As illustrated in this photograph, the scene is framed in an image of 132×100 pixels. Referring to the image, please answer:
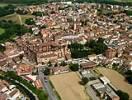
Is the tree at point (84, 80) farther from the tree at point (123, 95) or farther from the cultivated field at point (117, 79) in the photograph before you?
the tree at point (123, 95)

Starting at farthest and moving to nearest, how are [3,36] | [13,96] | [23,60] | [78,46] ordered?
[3,36]
[78,46]
[23,60]
[13,96]

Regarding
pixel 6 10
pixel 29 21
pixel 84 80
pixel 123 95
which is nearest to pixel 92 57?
pixel 84 80

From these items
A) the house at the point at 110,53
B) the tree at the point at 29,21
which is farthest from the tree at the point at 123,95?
the tree at the point at 29,21

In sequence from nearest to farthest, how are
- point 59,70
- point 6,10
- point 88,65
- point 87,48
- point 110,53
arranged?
point 59,70 → point 88,65 → point 110,53 → point 87,48 → point 6,10

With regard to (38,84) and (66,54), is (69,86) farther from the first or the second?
(66,54)

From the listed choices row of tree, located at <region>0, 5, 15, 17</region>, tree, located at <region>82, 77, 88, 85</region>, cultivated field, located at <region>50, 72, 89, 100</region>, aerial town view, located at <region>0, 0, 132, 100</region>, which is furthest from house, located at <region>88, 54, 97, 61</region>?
row of tree, located at <region>0, 5, 15, 17</region>

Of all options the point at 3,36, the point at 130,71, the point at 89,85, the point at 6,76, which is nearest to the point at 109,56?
the point at 130,71

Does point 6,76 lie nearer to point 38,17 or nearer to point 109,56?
point 109,56
